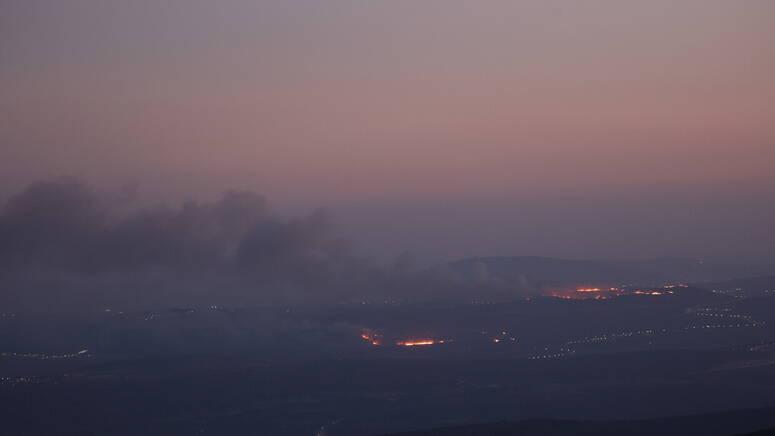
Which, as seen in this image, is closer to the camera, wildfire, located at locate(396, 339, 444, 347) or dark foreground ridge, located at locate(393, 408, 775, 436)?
dark foreground ridge, located at locate(393, 408, 775, 436)

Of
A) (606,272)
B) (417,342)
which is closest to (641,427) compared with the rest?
(417,342)

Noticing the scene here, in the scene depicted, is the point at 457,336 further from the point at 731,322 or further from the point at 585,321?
the point at 731,322

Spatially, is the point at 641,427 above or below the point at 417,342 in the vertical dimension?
below

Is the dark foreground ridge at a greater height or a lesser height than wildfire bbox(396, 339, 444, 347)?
lesser

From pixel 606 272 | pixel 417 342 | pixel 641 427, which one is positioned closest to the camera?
Answer: pixel 641 427

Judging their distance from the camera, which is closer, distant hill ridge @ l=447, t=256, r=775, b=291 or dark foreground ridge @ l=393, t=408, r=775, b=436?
dark foreground ridge @ l=393, t=408, r=775, b=436

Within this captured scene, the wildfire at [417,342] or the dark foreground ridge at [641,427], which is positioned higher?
the wildfire at [417,342]

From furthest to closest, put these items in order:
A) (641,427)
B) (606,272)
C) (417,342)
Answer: (606,272) → (417,342) → (641,427)

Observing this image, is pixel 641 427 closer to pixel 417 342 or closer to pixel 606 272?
pixel 417 342

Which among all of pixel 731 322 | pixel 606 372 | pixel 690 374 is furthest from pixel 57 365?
pixel 731 322

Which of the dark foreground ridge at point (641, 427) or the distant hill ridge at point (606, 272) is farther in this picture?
the distant hill ridge at point (606, 272)

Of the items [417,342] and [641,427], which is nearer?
[641,427]
